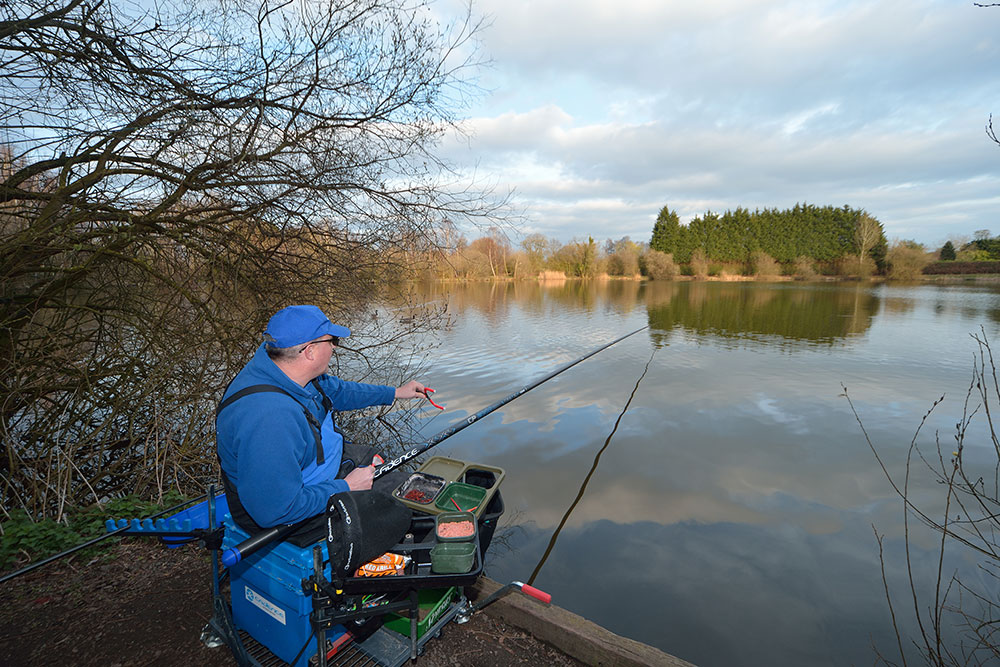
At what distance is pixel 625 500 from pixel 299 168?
5294 mm

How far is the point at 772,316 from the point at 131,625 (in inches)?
937

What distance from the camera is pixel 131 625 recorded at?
9.05 feet

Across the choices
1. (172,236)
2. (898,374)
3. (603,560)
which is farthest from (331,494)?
(898,374)

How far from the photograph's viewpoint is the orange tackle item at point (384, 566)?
2.04 m

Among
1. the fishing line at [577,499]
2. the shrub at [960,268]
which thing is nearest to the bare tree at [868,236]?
the shrub at [960,268]

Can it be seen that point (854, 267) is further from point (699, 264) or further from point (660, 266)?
point (660, 266)

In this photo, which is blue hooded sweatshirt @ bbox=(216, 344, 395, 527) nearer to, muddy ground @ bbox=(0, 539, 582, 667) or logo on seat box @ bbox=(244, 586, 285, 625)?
logo on seat box @ bbox=(244, 586, 285, 625)

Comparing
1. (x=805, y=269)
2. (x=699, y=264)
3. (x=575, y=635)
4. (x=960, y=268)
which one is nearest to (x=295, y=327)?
(x=575, y=635)

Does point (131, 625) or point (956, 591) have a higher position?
point (131, 625)

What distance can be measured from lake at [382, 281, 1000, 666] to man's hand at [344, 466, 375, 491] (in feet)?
7.85

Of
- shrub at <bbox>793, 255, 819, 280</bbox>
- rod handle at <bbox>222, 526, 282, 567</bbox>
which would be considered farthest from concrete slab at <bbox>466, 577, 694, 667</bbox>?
shrub at <bbox>793, 255, 819, 280</bbox>

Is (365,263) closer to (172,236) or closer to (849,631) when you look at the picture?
(172,236)

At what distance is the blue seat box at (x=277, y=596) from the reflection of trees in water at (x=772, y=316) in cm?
1524

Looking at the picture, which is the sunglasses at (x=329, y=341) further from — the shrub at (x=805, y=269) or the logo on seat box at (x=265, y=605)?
the shrub at (x=805, y=269)
